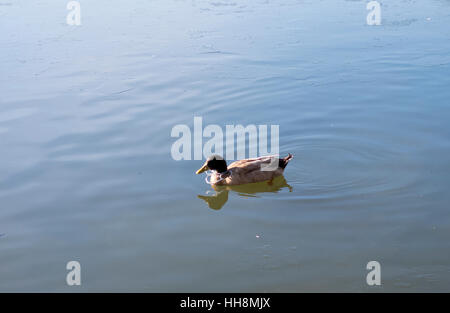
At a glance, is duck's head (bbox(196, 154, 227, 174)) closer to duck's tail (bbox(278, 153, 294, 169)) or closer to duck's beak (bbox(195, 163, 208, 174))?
duck's beak (bbox(195, 163, 208, 174))

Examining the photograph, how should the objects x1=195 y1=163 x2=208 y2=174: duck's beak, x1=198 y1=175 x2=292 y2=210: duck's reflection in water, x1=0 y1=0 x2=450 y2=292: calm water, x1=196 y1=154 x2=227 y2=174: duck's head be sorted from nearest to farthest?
x1=0 y1=0 x2=450 y2=292: calm water → x1=198 y1=175 x2=292 y2=210: duck's reflection in water → x1=196 y1=154 x2=227 y2=174: duck's head → x1=195 y1=163 x2=208 y2=174: duck's beak

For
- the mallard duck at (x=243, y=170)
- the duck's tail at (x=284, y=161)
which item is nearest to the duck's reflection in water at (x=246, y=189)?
the mallard duck at (x=243, y=170)

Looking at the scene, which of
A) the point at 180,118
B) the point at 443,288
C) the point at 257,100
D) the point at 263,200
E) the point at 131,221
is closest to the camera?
the point at 443,288

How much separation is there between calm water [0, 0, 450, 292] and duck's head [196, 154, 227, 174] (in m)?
0.22

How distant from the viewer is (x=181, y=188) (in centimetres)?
749

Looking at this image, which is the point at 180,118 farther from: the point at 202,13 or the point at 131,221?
the point at 202,13

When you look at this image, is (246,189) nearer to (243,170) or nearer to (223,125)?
(243,170)

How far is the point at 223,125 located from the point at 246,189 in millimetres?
1907

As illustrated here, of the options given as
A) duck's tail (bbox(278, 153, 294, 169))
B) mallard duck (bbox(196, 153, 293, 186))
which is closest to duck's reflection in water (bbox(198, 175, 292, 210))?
mallard duck (bbox(196, 153, 293, 186))

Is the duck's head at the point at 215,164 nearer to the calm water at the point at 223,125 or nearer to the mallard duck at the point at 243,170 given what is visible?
the mallard duck at the point at 243,170

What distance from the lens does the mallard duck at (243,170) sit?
7.68 m

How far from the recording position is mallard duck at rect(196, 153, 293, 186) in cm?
768

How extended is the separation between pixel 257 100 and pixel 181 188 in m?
3.44

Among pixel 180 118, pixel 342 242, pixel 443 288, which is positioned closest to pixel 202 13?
pixel 180 118
